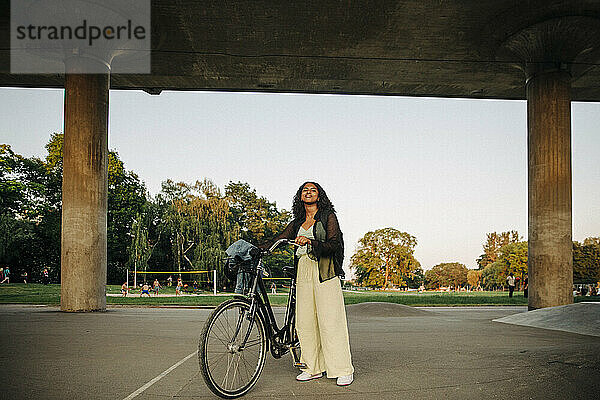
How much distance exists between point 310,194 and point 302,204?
0.16m

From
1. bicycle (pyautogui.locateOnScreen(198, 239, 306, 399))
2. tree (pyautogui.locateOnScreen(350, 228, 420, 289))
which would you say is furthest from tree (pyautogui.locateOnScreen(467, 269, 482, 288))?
bicycle (pyautogui.locateOnScreen(198, 239, 306, 399))

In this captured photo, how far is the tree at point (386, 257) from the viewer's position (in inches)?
1896

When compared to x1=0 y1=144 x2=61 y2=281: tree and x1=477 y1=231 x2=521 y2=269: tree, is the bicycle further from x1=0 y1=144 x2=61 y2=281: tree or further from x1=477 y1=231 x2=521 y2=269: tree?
x1=477 y1=231 x2=521 y2=269: tree

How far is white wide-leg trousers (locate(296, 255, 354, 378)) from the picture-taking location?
5789 millimetres

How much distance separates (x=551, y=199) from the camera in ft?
62.1

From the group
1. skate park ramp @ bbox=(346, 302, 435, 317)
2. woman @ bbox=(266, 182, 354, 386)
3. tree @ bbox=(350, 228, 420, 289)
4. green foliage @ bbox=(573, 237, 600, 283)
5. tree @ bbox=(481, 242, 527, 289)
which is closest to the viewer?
woman @ bbox=(266, 182, 354, 386)

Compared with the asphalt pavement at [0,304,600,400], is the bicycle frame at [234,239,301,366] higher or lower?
higher

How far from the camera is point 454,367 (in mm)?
6984

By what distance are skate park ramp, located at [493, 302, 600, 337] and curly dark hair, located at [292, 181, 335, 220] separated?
7.12m

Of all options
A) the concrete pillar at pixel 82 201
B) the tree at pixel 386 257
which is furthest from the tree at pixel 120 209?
the concrete pillar at pixel 82 201

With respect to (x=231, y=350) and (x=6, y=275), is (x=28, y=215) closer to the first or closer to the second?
(x=6, y=275)

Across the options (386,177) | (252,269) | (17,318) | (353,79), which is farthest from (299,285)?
(386,177)

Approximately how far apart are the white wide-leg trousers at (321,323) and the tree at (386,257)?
42.4 m

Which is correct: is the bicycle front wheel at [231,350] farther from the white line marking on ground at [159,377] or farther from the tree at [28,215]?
the tree at [28,215]
